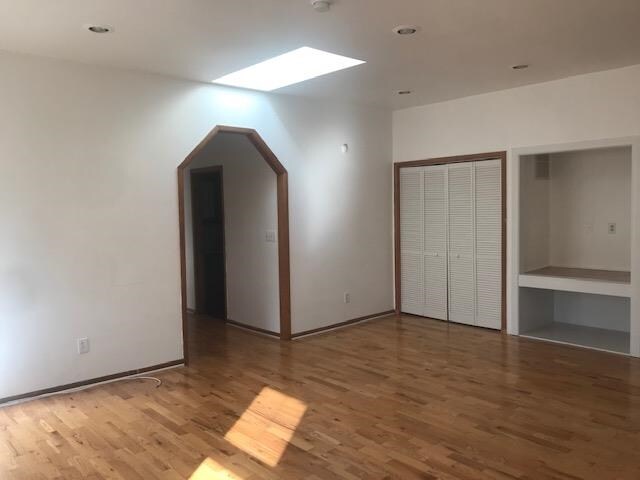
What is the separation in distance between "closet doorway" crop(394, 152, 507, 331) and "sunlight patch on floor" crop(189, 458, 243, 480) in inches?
154

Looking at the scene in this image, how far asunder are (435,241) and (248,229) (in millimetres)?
2266

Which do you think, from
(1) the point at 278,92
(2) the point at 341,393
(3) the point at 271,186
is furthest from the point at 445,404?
(1) the point at 278,92

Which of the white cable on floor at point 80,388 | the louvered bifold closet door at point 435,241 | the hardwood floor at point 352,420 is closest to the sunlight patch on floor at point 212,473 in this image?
the hardwood floor at point 352,420

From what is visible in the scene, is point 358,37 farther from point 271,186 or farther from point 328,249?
point 328,249

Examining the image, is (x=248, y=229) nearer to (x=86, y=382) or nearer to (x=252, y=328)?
(x=252, y=328)

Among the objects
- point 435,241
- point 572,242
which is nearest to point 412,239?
point 435,241

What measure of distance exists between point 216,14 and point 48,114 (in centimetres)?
174

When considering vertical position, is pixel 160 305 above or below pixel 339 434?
above

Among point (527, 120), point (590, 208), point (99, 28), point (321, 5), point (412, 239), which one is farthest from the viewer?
point (412, 239)

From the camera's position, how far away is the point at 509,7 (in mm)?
3236

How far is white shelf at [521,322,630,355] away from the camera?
5.14 m

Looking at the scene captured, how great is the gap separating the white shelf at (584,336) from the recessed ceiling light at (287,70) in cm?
344

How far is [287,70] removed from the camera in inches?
195

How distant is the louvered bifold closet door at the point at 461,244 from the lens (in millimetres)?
6105
